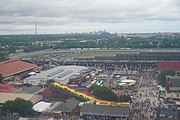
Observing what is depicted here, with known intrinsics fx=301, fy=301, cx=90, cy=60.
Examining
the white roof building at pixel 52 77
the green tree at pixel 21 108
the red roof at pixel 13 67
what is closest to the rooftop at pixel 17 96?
the green tree at pixel 21 108

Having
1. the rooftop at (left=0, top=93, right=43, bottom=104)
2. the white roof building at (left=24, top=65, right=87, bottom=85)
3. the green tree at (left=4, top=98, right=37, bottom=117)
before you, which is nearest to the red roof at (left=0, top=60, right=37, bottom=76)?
the white roof building at (left=24, top=65, right=87, bottom=85)

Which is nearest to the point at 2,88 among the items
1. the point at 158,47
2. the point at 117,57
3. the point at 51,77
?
the point at 51,77

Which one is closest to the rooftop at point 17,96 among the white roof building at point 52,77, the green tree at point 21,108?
the green tree at point 21,108

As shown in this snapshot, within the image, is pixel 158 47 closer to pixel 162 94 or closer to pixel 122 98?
pixel 162 94

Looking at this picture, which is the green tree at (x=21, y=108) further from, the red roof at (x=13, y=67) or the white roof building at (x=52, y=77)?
the red roof at (x=13, y=67)

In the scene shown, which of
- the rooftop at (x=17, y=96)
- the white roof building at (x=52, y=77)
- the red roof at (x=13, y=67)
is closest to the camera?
the rooftop at (x=17, y=96)

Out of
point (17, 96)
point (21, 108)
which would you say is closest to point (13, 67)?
point (17, 96)

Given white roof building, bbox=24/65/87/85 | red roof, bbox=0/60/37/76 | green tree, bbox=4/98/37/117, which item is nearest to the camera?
green tree, bbox=4/98/37/117

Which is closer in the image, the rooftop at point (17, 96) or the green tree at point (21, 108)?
the green tree at point (21, 108)

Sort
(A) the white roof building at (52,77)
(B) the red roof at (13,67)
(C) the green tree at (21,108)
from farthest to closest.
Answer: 1. (B) the red roof at (13,67)
2. (A) the white roof building at (52,77)
3. (C) the green tree at (21,108)

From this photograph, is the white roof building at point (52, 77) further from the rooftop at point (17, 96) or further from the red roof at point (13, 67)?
the rooftop at point (17, 96)

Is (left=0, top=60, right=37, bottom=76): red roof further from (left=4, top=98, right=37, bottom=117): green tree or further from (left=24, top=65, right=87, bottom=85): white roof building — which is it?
(left=4, top=98, right=37, bottom=117): green tree

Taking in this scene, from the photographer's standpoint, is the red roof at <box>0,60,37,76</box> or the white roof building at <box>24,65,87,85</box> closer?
the white roof building at <box>24,65,87,85</box>
